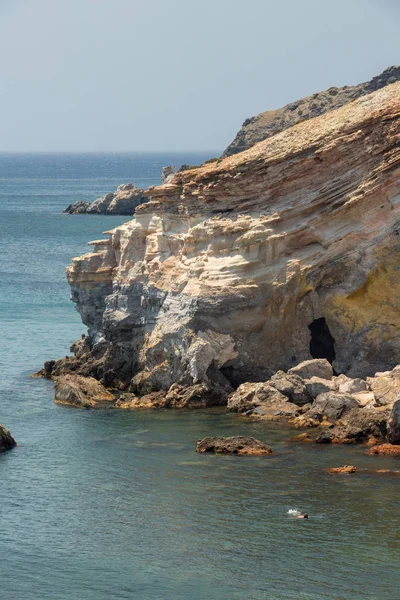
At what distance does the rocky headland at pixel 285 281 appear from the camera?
54906 mm

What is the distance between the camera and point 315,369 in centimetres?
5428

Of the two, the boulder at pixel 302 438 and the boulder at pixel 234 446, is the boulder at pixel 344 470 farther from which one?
the boulder at pixel 302 438

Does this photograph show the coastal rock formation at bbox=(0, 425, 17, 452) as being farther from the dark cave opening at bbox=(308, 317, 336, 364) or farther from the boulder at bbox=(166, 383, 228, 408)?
the dark cave opening at bbox=(308, 317, 336, 364)

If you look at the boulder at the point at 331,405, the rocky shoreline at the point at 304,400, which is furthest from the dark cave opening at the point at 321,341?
the boulder at the point at 331,405

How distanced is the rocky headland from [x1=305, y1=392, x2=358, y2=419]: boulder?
105 cm

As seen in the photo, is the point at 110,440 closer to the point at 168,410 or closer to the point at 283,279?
the point at 168,410

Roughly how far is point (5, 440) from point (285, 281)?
1506cm

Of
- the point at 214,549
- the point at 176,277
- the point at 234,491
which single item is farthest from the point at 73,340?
the point at 214,549

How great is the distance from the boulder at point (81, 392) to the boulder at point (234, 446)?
31.8 feet

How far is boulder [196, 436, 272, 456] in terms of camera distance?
48031 mm

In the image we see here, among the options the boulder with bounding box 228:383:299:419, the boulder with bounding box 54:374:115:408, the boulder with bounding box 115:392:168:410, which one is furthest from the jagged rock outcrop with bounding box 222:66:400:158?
the boulder with bounding box 228:383:299:419

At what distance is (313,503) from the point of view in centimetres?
4219

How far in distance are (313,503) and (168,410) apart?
14406 mm

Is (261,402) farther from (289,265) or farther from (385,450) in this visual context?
(385,450)
